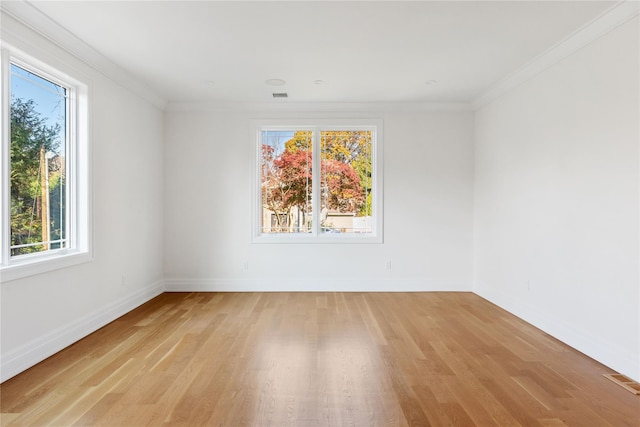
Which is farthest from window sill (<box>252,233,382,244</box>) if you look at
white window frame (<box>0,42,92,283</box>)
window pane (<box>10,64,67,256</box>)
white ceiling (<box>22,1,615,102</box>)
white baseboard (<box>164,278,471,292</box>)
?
window pane (<box>10,64,67,256</box>)

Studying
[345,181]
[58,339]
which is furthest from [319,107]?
[58,339]

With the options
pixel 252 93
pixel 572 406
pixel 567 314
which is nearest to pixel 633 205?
pixel 567 314

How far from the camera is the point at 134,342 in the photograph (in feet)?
10.4

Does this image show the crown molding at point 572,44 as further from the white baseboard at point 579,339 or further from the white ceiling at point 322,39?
the white baseboard at point 579,339

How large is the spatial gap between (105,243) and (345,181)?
10.4 feet

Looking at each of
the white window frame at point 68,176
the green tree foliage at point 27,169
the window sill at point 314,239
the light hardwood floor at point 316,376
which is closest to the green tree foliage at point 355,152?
the window sill at point 314,239

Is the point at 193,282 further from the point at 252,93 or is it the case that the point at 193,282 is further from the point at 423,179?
the point at 423,179

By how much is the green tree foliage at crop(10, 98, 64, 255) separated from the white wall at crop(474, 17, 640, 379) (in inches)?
182

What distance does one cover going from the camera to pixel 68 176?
329 cm

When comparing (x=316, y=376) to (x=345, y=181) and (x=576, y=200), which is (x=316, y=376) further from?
(x=345, y=181)

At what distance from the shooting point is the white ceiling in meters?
2.60

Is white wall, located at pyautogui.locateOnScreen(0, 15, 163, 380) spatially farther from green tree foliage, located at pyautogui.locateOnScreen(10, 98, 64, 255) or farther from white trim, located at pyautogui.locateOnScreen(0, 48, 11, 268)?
green tree foliage, located at pyautogui.locateOnScreen(10, 98, 64, 255)

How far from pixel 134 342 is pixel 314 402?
191 cm

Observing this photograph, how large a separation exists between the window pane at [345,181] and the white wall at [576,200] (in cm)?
174
